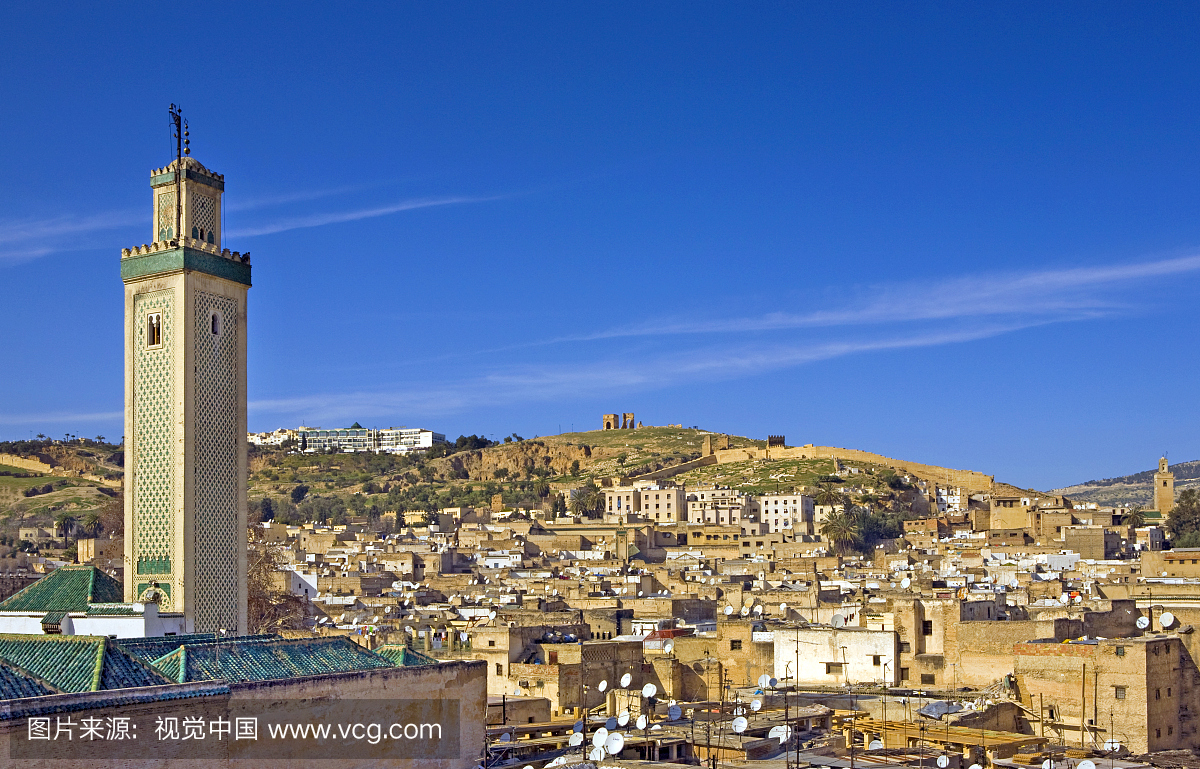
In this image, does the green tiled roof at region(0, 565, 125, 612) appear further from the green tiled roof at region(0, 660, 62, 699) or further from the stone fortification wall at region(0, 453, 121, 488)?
the stone fortification wall at region(0, 453, 121, 488)

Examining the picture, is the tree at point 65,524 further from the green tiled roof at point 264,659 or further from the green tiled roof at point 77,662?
the green tiled roof at point 77,662

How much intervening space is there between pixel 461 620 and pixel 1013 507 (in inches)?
1209

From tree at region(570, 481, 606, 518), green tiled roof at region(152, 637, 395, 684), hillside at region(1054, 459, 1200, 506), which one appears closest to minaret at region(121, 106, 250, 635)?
green tiled roof at region(152, 637, 395, 684)

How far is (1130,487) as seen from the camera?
122 meters

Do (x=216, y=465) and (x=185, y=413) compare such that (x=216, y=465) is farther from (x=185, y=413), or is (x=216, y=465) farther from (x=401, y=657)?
(x=401, y=657)

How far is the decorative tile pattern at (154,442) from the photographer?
51.5 ft

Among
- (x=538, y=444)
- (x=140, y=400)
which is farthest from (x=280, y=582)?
(x=538, y=444)

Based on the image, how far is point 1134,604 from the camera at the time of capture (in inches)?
917

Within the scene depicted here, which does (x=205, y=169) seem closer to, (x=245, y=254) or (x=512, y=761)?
(x=245, y=254)

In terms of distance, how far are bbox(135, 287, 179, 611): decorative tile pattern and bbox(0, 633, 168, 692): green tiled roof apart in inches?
184

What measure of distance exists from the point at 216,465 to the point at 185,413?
0.72 meters

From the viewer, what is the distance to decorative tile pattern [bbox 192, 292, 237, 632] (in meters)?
15.8

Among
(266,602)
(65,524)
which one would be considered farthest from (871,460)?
(266,602)

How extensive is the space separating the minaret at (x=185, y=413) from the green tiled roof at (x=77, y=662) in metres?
4.63
